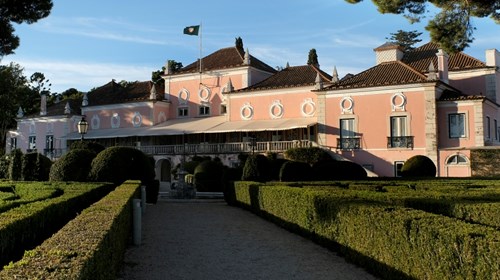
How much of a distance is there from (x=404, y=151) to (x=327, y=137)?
4611mm

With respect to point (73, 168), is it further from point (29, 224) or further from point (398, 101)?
point (398, 101)

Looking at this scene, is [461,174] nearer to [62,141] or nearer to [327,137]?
[327,137]

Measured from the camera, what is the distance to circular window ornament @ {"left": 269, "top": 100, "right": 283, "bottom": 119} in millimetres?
35562

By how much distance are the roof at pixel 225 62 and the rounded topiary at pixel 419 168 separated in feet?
59.6

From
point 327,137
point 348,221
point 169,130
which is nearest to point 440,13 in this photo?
point 348,221

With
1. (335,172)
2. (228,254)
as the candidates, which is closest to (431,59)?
(335,172)

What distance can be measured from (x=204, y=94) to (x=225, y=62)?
10.3 feet

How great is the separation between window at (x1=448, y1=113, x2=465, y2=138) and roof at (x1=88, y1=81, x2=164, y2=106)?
80.4 feet

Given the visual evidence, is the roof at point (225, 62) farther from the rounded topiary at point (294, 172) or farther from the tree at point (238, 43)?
the rounded topiary at point (294, 172)

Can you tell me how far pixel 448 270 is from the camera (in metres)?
4.82

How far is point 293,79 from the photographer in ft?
119

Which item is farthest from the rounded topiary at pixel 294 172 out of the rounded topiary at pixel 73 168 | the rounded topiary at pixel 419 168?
the rounded topiary at pixel 73 168

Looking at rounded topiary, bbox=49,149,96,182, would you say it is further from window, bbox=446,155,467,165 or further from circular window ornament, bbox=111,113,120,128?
circular window ornament, bbox=111,113,120,128

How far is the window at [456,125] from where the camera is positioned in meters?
27.3
